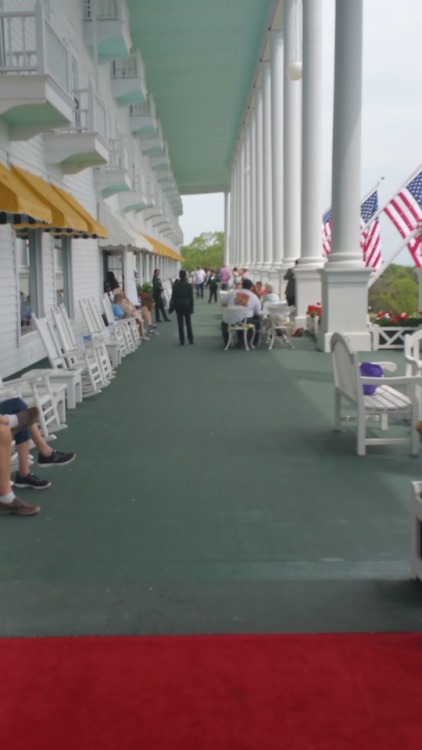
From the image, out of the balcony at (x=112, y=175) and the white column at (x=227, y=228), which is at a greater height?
the white column at (x=227, y=228)

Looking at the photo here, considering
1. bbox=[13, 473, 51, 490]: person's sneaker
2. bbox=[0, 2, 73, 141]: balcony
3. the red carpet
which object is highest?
bbox=[0, 2, 73, 141]: balcony

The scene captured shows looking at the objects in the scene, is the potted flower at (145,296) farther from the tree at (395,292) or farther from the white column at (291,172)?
the tree at (395,292)

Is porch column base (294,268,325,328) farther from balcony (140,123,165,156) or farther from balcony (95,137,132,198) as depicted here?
balcony (140,123,165,156)

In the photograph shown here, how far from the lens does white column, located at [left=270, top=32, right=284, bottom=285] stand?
85.7 ft

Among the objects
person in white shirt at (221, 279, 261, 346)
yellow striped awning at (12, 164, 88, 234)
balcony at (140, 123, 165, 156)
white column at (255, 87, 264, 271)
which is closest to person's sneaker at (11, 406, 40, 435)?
yellow striped awning at (12, 164, 88, 234)

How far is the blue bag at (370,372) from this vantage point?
709 cm

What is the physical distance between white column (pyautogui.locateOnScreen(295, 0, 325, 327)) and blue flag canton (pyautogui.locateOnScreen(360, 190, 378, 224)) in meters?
4.02

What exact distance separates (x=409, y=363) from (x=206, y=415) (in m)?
2.20

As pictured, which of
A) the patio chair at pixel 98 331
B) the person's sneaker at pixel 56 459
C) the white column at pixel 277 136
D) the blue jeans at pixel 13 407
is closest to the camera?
the blue jeans at pixel 13 407

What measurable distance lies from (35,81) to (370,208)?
12701 mm

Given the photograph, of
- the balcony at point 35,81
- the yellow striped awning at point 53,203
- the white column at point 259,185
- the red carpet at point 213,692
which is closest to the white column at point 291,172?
the yellow striped awning at point 53,203

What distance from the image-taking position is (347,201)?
13.8m

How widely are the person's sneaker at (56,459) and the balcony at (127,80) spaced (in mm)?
20828

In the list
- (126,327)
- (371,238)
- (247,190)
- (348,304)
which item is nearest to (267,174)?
(247,190)
